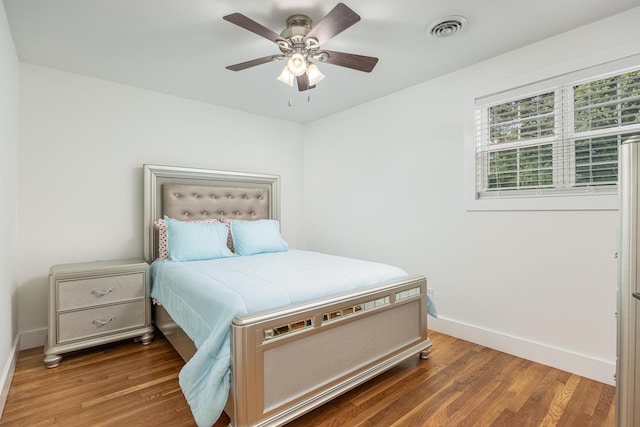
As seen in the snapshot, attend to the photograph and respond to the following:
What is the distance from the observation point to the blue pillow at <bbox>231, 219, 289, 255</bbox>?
3.15m

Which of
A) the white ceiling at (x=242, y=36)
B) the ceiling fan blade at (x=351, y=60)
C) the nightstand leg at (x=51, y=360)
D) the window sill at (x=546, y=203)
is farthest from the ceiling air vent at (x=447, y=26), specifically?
the nightstand leg at (x=51, y=360)

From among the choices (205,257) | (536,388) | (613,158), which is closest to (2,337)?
(205,257)

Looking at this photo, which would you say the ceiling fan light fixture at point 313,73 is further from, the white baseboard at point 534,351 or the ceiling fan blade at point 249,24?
the white baseboard at point 534,351

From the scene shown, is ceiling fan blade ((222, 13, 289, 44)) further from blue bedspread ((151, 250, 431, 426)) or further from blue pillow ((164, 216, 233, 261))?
blue pillow ((164, 216, 233, 261))

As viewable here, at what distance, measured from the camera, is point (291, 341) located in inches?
65.5

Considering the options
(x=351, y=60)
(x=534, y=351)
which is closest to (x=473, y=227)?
(x=534, y=351)

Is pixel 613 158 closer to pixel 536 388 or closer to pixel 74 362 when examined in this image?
pixel 536 388

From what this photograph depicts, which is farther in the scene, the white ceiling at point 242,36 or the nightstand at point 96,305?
the nightstand at point 96,305

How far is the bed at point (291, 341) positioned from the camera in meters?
1.51

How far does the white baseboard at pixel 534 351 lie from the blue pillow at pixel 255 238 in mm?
1738

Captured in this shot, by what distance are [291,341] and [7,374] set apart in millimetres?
1875

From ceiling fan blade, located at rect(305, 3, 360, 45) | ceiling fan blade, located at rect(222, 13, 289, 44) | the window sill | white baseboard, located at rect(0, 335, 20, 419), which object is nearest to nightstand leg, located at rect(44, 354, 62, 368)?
white baseboard, located at rect(0, 335, 20, 419)

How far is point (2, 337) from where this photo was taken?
6.35ft

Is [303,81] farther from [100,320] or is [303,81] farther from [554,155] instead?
[100,320]
